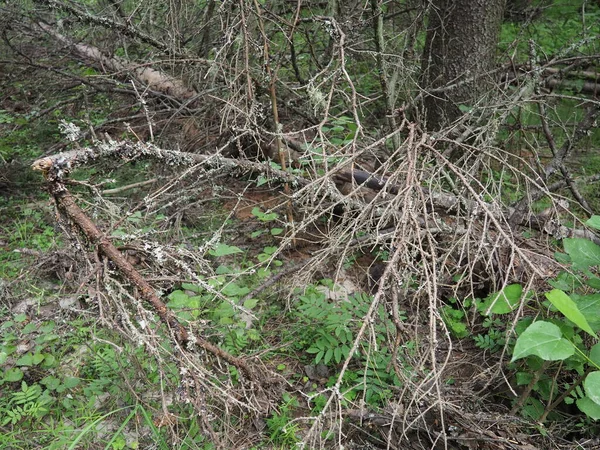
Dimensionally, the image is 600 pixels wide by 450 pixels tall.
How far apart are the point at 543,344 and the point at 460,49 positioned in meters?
3.26

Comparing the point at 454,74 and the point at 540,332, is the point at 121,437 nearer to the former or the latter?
the point at 540,332

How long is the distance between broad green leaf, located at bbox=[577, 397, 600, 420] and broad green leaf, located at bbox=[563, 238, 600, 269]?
22.0 inches

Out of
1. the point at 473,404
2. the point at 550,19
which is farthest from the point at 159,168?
the point at 550,19

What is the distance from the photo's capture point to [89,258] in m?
1.99

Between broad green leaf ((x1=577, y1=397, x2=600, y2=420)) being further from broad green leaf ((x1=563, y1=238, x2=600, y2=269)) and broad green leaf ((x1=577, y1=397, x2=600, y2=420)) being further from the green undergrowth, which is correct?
broad green leaf ((x1=563, y1=238, x2=600, y2=269))

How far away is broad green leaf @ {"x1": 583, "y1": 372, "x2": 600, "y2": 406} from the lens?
1722 millimetres

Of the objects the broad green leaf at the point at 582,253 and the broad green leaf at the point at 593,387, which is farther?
the broad green leaf at the point at 582,253

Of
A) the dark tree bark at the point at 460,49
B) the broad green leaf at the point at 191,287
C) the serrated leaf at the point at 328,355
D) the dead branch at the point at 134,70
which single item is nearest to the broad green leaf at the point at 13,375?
the broad green leaf at the point at 191,287

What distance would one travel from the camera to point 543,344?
179 centimetres

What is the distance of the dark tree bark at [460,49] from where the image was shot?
4.15 meters

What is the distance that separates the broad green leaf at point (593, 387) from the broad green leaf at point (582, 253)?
509mm

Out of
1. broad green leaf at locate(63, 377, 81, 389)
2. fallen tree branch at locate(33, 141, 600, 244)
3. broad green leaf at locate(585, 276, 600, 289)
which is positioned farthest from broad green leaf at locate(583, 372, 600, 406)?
broad green leaf at locate(63, 377, 81, 389)

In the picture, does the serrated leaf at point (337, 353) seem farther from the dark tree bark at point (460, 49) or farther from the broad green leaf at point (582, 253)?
the dark tree bark at point (460, 49)

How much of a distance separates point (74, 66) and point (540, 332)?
6.82 meters
